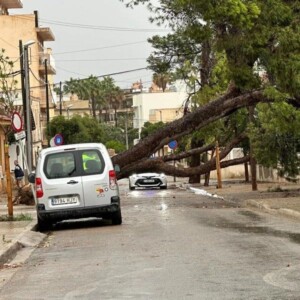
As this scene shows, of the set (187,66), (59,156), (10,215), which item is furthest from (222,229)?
(187,66)

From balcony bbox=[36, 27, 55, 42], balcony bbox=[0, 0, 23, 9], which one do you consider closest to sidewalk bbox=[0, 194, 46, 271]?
balcony bbox=[0, 0, 23, 9]

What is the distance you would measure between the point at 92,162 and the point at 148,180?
26955mm

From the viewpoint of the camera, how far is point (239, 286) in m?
9.37

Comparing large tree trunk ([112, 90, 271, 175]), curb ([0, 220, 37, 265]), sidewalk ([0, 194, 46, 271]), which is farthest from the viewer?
large tree trunk ([112, 90, 271, 175])

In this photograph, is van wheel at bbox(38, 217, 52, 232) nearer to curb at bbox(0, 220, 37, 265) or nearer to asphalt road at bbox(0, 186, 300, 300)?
asphalt road at bbox(0, 186, 300, 300)

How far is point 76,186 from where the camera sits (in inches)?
735

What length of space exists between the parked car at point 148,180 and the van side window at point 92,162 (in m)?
26.4

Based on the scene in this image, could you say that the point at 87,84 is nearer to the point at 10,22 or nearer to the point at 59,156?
the point at 10,22

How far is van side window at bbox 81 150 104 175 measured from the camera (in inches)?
743

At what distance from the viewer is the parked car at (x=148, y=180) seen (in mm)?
45438

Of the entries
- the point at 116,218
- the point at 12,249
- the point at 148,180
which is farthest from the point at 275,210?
the point at 148,180

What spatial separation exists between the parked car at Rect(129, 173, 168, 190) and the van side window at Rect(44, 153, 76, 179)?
26381 millimetres

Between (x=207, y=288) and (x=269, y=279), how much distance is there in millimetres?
890

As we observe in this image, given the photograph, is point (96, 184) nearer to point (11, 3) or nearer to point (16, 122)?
point (16, 122)
